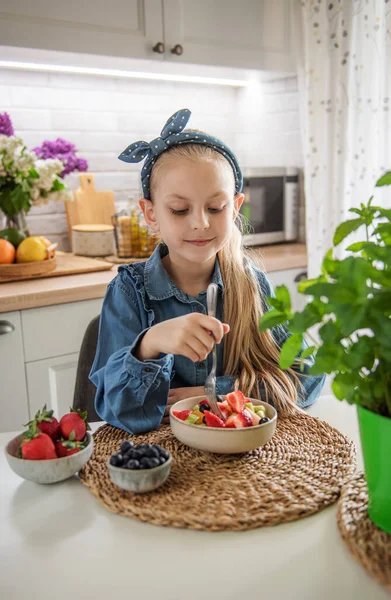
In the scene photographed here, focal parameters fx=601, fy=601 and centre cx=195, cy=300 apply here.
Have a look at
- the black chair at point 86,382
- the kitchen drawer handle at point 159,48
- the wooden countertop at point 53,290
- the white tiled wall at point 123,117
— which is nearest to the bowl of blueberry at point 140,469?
the black chair at point 86,382

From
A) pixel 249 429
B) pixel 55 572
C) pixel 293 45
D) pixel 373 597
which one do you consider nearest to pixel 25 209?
pixel 293 45

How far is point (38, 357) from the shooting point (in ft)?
6.87

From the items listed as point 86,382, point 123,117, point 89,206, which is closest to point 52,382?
point 86,382

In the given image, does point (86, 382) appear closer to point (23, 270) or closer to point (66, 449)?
point (66, 449)

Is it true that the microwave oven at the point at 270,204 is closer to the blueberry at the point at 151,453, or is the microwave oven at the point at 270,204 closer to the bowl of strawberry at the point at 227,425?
the bowl of strawberry at the point at 227,425

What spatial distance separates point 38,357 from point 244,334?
3.40 feet

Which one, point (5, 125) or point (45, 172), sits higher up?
point (5, 125)

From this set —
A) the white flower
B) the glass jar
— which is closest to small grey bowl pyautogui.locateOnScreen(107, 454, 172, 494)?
the white flower

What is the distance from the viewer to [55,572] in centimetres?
65

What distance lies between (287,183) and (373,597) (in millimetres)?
2548

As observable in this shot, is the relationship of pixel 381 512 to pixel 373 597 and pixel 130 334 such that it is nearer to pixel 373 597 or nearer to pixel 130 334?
pixel 373 597

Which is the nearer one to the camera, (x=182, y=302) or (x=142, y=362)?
(x=142, y=362)

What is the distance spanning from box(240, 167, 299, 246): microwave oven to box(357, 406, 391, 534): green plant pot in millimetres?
2119

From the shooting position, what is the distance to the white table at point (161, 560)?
24.3 inches
